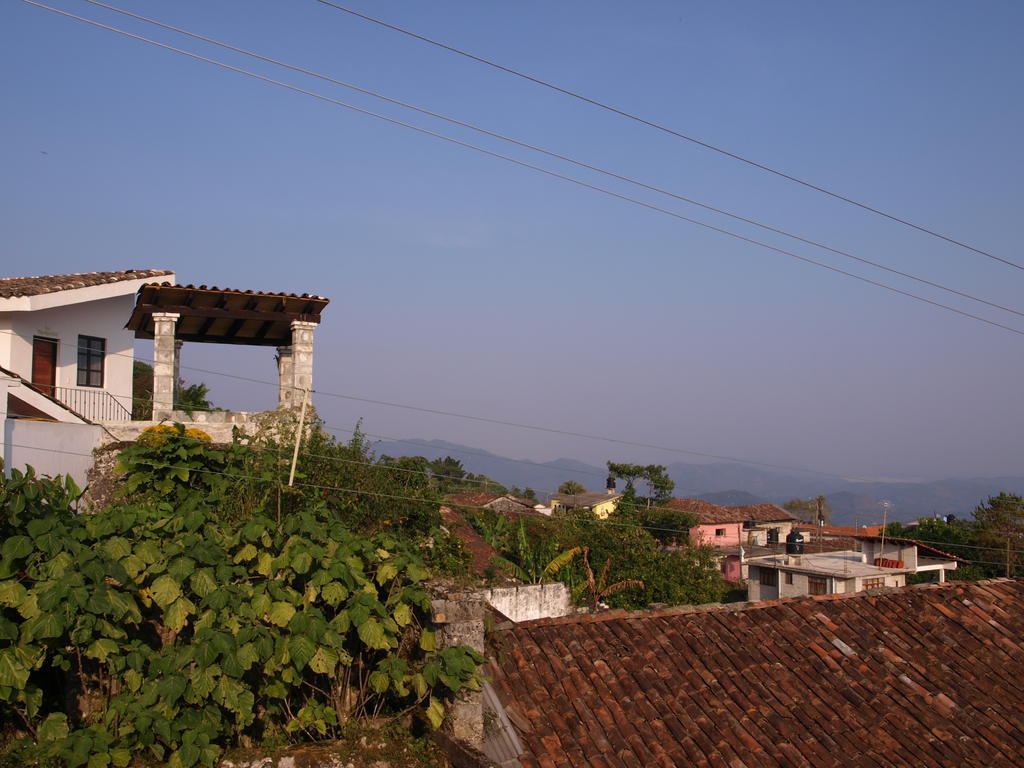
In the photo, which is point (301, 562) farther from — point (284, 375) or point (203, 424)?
point (284, 375)

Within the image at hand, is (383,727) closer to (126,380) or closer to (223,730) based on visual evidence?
(223,730)

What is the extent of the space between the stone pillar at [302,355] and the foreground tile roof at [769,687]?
9.64m

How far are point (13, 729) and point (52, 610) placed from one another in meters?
1.47

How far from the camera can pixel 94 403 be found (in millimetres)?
18484

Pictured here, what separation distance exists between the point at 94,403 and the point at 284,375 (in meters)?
4.58

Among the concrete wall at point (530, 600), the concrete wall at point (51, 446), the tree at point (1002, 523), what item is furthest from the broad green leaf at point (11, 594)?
the tree at point (1002, 523)

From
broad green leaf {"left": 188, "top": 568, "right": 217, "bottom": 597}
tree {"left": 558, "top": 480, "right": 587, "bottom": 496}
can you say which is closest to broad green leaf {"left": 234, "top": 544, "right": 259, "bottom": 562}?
broad green leaf {"left": 188, "top": 568, "right": 217, "bottom": 597}

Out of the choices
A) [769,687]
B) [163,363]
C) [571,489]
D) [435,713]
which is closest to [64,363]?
[163,363]

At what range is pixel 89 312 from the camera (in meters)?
18.5

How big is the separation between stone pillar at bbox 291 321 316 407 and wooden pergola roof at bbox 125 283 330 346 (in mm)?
198

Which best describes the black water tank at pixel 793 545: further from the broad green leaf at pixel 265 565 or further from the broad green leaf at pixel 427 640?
the broad green leaf at pixel 265 565

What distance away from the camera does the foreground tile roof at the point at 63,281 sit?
53.5 feet

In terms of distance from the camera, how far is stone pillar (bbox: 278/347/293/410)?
675 inches

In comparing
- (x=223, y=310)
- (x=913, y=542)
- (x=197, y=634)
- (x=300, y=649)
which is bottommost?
(x=913, y=542)
